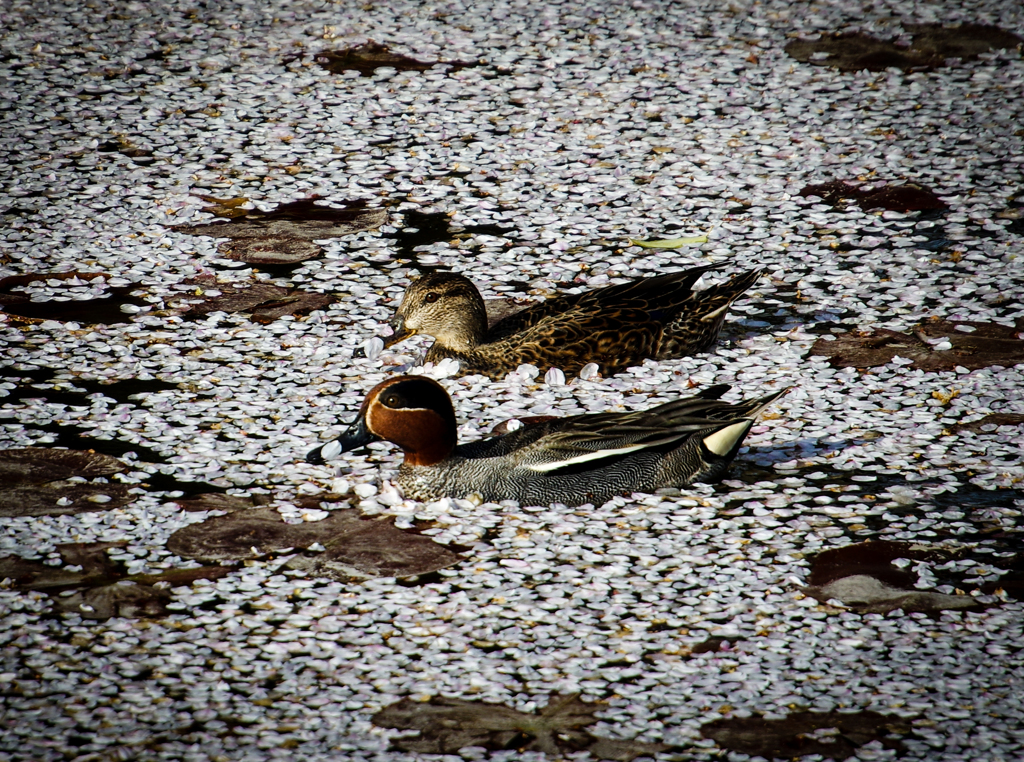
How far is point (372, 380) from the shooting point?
5812 mm

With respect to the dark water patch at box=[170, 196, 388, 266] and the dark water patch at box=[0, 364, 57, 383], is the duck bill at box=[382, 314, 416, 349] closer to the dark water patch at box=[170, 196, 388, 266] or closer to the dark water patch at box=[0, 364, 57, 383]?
the dark water patch at box=[170, 196, 388, 266]

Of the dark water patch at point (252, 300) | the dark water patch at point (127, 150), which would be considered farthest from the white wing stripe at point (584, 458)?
the dark water patch at point (127, 150)

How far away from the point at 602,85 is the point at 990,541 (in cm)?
563

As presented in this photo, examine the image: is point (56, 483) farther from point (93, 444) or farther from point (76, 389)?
point (76, 389)

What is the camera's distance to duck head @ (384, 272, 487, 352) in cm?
584

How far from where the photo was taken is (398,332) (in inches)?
232

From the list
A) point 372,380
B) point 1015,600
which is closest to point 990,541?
point 1015,600

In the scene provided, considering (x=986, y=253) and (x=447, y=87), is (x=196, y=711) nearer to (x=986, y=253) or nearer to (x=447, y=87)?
(x=986, y=253)

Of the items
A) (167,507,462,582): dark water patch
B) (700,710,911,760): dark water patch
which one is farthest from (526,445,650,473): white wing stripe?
(700,710,911,760): dark water patch

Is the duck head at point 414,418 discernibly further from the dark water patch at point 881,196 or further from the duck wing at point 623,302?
the dark water patch at point 881,196

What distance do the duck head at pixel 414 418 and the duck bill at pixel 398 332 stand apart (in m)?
1.04

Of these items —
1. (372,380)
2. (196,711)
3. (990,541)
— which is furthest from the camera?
(372,380)

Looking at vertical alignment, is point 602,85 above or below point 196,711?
above

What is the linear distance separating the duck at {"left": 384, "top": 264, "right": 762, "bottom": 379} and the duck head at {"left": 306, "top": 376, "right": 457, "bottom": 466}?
1.02 metres
